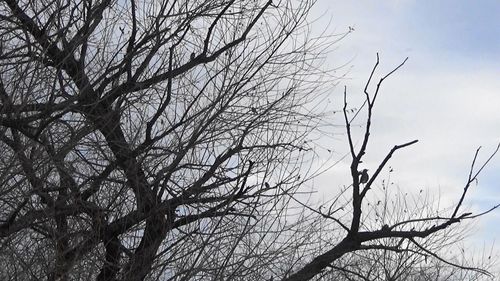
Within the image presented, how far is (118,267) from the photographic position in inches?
187

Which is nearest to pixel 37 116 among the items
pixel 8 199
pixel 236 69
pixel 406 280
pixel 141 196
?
pixel 8 199

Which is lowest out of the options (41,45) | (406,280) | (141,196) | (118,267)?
(118,267)

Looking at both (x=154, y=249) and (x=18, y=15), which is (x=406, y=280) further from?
(x=18, y=15)

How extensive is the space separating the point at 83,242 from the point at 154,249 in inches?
16.5

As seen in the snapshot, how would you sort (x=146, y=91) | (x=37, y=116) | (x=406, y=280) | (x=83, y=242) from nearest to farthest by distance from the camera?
1. (x=37, y=116)
2. (x=83, y=242)
3. (x=146, y=91)
4. (x=406, y=280)

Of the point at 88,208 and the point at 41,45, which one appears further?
the point at 88,208

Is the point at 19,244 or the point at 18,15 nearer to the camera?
the point at 18,15

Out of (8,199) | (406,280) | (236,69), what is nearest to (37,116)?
(8,199)

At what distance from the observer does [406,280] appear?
13320 millimetres

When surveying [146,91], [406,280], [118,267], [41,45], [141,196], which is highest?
[406,280]

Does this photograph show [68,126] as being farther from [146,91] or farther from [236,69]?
[236,69]

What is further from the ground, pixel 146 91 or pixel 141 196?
pixel 146 91

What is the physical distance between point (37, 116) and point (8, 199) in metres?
0.59

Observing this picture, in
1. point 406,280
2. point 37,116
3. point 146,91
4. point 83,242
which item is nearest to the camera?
point 37,116
